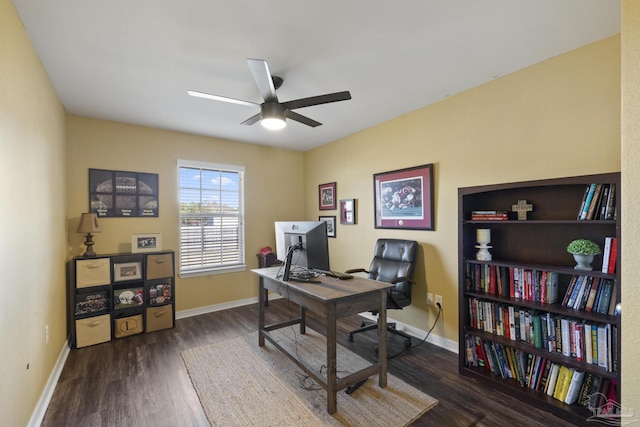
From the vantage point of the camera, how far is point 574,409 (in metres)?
1.82

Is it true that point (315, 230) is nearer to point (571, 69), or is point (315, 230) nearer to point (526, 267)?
point (526, 267)

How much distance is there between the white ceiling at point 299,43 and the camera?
5.32 feet

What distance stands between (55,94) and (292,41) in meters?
2.39

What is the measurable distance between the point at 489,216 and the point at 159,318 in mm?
3719

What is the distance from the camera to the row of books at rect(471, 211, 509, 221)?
2.23m

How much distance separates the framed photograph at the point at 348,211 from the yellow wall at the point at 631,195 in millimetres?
2994

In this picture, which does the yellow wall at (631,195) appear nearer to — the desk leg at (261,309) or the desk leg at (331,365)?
the desk leg at (331,365)

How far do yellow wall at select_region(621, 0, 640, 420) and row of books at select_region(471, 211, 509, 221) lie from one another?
50.7 inches

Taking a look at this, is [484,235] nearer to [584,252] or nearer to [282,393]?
[584,252]

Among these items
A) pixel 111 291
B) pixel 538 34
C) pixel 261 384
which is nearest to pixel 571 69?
pixel 538 34

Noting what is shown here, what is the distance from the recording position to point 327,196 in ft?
14.5

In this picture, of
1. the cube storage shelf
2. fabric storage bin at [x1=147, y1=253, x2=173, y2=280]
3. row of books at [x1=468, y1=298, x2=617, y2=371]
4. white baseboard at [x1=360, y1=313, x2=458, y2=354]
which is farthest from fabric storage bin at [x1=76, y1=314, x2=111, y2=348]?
row of books at [x1=468, y1=298, x2=617, y2=371]

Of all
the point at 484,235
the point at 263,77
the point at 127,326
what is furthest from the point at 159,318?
the point at 484,235

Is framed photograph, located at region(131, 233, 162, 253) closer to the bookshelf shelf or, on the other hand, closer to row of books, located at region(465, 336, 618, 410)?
the bookshelf shelf
